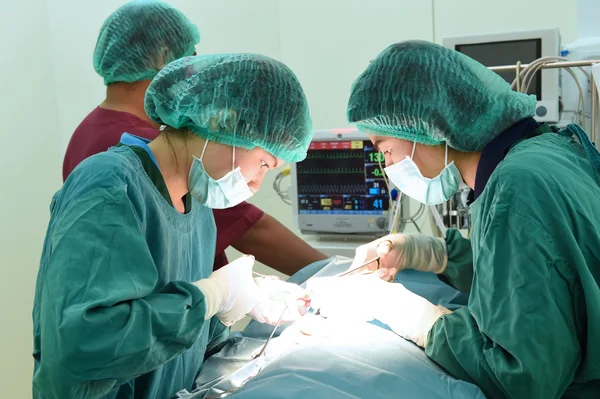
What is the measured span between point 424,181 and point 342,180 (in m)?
1.10

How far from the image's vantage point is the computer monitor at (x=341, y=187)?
263 cm

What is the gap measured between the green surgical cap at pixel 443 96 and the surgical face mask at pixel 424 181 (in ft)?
0.34

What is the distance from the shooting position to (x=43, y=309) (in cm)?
115

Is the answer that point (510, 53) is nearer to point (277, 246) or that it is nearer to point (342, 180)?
point (342, 180)

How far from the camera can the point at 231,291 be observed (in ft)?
5.13

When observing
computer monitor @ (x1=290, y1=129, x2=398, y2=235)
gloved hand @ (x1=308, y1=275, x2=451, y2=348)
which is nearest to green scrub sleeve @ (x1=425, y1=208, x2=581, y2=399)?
gloved hand @ (x1=308, y1=275, x2=451, y2=348)

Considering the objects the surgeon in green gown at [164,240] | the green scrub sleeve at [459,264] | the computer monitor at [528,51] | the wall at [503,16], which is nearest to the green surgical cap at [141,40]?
the surgeon in green gown at [164,240]

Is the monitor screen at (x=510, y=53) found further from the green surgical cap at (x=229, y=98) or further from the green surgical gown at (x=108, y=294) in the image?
the green surgical gown at (x=108, y=294)

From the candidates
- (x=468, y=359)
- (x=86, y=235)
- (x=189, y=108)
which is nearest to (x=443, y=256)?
(x=468, y=359)

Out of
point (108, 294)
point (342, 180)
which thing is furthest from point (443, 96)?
point (342, 180)

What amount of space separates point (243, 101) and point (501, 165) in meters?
0.63

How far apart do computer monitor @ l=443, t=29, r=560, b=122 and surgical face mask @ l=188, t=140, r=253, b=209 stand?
5.21 feet

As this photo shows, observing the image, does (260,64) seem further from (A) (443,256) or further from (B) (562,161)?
(A) (443,256)

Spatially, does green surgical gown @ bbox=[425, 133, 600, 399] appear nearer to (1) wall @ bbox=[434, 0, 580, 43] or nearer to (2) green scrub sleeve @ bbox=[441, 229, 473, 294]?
(2) green scrub sleeve @ bbox=[441, 229, 473, 294]
